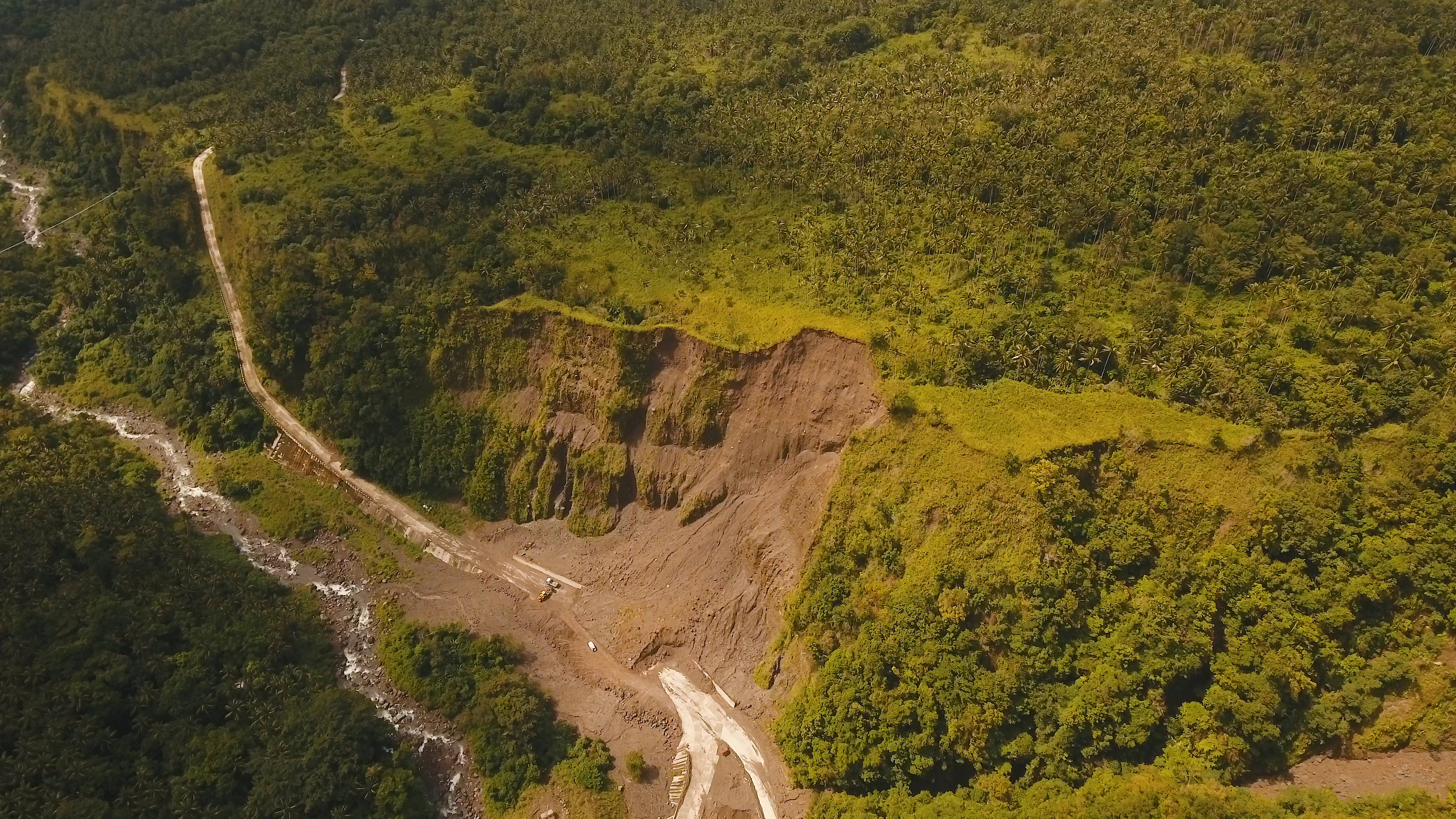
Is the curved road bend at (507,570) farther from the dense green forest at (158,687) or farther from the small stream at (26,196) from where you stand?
the small stream at (26,196)

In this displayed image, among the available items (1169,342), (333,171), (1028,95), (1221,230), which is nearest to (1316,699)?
(1169,342)

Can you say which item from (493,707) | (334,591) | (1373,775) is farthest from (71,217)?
(1373,775)

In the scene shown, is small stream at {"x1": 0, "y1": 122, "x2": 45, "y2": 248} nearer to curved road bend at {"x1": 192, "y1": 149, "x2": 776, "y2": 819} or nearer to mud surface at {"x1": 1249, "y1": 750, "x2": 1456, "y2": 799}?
curved road bend at {"x1": 192, "y1": 149, "x2": 776, "y2": 819}

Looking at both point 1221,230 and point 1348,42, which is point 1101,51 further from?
point 1221,230

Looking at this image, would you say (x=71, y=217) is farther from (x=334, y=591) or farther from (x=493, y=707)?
(x=493, y=707)

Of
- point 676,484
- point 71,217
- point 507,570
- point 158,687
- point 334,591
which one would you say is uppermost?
point 71,217

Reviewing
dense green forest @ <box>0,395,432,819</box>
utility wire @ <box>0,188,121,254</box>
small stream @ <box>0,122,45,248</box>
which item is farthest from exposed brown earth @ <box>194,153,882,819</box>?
small stream @ <box>0,122,45,248</box>
